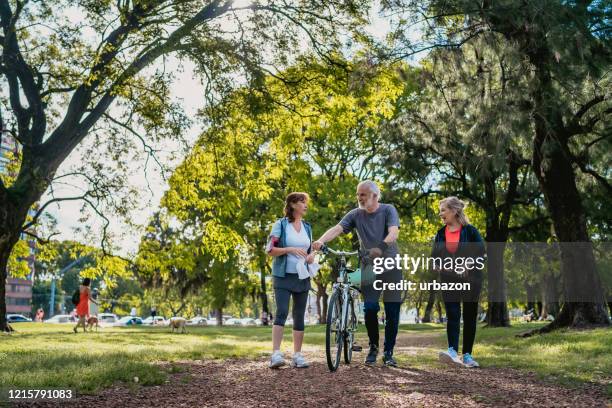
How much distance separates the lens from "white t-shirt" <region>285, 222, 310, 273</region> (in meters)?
7.32

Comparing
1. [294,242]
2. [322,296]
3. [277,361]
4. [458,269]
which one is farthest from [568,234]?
[322,296]

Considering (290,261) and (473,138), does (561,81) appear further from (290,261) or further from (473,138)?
(290,261)

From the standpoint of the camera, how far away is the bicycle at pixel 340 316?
23.0 feet

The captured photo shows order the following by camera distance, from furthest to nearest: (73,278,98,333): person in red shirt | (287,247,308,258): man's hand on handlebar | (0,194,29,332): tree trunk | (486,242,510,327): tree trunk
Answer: (486,242,510,327): tree trunk
(73,278,98,333): person in red shirt
(0,194,29,332): tree trunk
(287,247,308,258): man's hand on handlebar

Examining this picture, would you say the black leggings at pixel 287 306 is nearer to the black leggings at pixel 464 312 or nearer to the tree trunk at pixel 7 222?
the black leggings at pixel 464 312

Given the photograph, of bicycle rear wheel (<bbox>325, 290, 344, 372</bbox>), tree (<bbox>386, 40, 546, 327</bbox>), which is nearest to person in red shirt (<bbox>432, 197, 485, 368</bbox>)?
bicycle rear wheel (<bbox>325, 290, 344, 372</bbox>)

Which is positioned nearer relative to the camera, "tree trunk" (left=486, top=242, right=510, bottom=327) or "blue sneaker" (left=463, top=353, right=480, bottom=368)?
"blue sneaker" (left=463, top=353, right=480, bottom=368)

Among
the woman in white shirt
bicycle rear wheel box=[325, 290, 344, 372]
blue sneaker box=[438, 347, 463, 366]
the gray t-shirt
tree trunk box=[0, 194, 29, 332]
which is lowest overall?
blue sneaker box=[438, 347, 463, 366]

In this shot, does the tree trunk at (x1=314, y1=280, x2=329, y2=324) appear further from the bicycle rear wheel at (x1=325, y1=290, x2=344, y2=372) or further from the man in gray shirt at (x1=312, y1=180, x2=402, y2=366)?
the bicycle rear wheel at (x1=325, y1=290, x2=344, y2=372)

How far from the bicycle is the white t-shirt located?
0.79 feet

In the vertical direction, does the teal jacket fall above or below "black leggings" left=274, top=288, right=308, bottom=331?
above

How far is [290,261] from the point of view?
732 cm

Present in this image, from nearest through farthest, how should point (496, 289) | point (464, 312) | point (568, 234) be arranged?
point (464, 312) < point (568, 234) < point (496, 289)

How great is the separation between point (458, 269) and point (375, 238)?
103 centimetres
